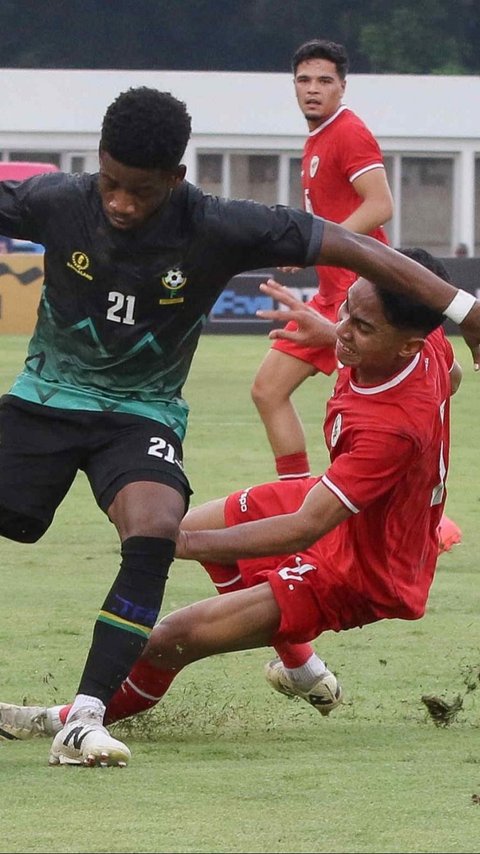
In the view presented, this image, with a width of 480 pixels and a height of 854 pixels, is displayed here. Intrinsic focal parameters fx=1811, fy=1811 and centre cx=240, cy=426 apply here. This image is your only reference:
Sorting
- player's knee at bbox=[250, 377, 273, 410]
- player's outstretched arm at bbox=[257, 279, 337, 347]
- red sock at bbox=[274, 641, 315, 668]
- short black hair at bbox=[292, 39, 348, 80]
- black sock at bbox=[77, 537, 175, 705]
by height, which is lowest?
player's knee at bbox=[250, 377, 273, 410]

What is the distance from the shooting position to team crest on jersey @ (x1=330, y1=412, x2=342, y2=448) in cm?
554

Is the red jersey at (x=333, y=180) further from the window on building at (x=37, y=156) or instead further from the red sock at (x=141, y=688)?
the window on building at (x=37, y=156)

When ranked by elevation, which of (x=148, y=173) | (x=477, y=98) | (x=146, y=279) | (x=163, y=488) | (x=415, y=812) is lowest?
(x=477, y=98)

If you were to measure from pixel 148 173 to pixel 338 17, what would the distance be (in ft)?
184

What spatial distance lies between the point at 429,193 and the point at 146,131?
41577 mm

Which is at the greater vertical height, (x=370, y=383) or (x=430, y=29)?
(x=370, y=383)

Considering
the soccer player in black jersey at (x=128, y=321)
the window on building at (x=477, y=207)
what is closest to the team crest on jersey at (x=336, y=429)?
the soccer player in black jersey at (x=128, y=321)

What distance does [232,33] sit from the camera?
204 ft

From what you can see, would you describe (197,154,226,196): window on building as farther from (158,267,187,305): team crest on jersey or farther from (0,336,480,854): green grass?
(158,267,187,305): team crest on jersey

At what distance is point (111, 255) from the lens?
17.4 ft

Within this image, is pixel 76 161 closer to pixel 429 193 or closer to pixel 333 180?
pixel 429 193

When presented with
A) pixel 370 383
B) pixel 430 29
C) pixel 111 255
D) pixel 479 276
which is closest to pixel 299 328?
pixel 370 383

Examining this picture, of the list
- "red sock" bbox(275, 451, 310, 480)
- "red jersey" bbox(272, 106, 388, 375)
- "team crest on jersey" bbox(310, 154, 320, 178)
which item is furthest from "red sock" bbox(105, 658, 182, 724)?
"team crest on jersey" bbox(310, 154, 320, 178)

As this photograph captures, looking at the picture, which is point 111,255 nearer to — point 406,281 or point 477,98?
point 406,281
